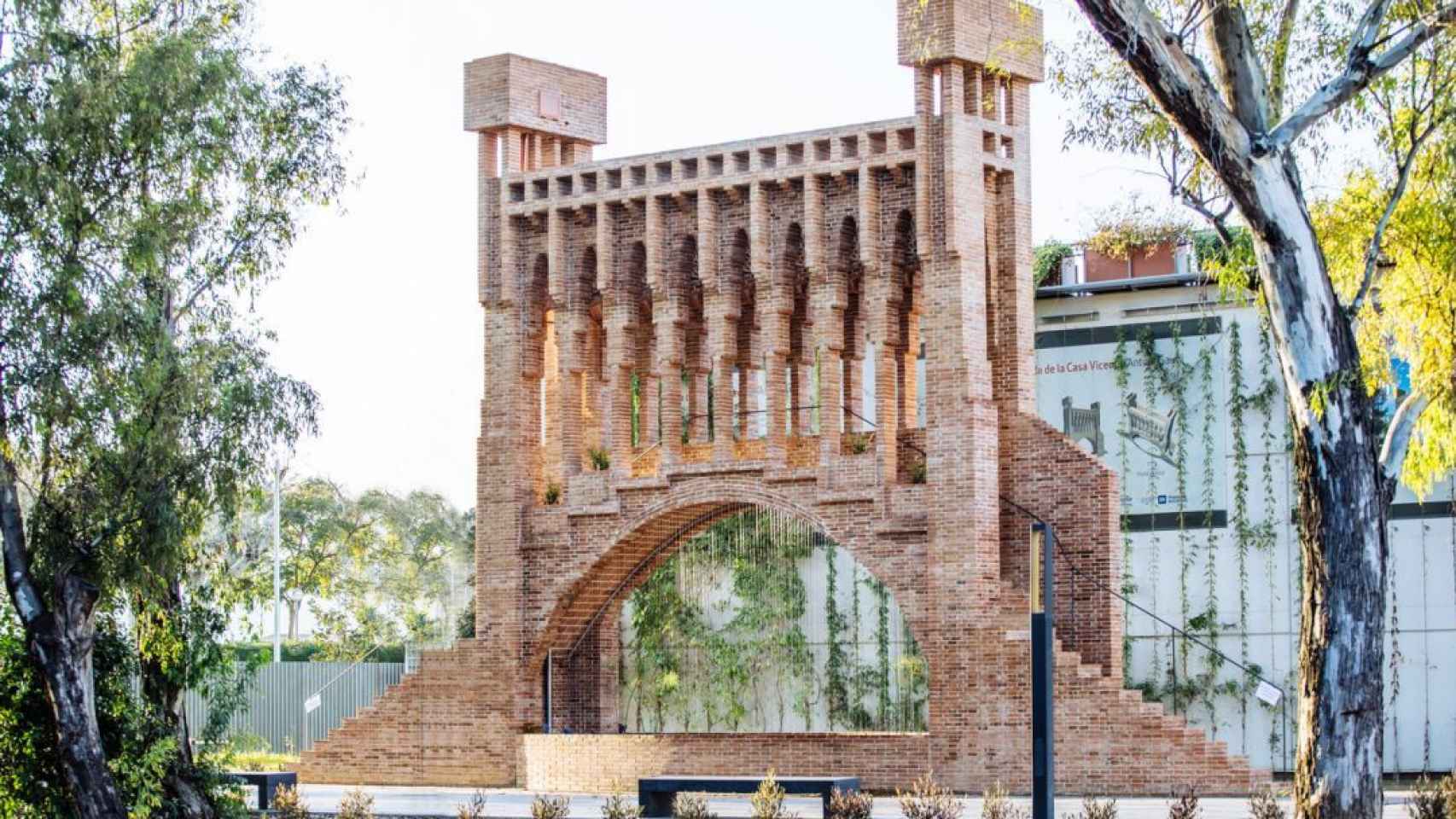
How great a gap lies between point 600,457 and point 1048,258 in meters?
8.57

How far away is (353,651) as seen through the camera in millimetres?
62844

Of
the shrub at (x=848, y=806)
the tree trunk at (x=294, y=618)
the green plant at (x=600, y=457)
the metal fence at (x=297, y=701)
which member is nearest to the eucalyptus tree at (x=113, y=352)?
the shrub at (x=848, y=806)

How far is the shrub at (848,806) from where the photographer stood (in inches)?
963

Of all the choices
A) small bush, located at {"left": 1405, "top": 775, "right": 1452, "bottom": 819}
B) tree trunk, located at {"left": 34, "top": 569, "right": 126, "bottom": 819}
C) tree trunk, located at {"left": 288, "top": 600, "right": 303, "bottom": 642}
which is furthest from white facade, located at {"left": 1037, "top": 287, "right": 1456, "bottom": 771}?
tree trunk, located at {"left": 288, "top": 600, "right": 303, "bottom": 642}

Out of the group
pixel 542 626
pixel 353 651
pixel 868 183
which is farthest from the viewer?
pixel 353 651

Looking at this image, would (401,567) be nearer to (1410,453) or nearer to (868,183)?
(868,183)

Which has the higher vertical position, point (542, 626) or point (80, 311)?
point (80, 311)

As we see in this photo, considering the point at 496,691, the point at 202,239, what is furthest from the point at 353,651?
the point at 202,239

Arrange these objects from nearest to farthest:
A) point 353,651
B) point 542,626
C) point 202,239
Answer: point 202,239, point 542,626, point 353,651

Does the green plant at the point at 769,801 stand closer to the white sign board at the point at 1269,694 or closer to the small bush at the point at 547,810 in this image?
the small bush at the point at 547,810

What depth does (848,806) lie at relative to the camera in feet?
80.9

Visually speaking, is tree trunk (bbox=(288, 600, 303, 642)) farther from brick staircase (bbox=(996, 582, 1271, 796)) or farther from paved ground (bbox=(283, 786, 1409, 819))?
brick staircase (bbox=(996, 582, 1271, 796))

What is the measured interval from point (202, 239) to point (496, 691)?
11885 millimetres

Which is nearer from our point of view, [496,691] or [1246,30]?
[1246,30]
